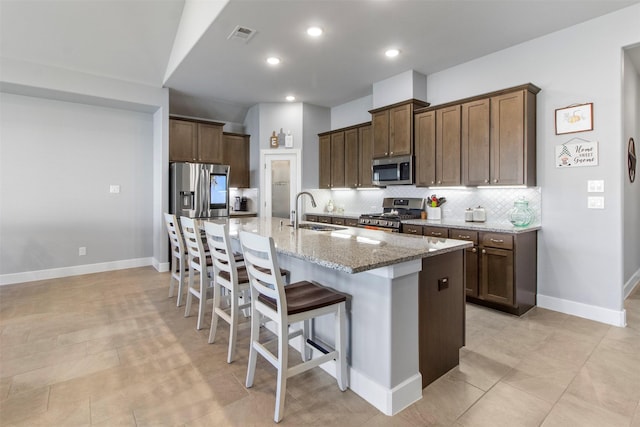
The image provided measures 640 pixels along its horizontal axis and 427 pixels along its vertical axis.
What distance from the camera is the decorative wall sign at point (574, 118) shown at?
320 cm

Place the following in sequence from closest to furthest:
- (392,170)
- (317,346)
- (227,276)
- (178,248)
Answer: (317,346)
(227,276)
(178,248)
(392,170)

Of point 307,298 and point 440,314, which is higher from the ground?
point 307,298

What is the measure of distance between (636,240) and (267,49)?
5.12 meters

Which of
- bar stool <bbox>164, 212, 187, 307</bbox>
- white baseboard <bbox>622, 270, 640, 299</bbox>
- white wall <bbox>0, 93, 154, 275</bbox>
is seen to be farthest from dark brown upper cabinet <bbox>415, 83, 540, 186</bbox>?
white wall <bbox>0, 93, 154, 275</bbox>

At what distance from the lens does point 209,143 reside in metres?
5.74

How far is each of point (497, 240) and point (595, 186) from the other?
3.37ft

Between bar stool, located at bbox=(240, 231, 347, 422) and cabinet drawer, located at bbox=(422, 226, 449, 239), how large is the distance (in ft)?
6.95

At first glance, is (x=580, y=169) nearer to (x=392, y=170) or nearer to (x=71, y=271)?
(x=392, y=170)

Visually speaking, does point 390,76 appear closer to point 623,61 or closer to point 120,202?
point 623,61

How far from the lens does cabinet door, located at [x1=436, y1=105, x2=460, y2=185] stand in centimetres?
400

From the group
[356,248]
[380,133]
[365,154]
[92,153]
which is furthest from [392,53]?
[92,153]

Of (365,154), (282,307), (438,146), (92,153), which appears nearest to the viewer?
(282,307)

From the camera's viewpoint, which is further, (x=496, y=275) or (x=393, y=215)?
(x=393, y=215)

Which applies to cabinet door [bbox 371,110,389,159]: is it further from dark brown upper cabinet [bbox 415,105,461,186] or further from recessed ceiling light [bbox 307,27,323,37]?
recessed ceiling light [bbox 307,27,323,37]
